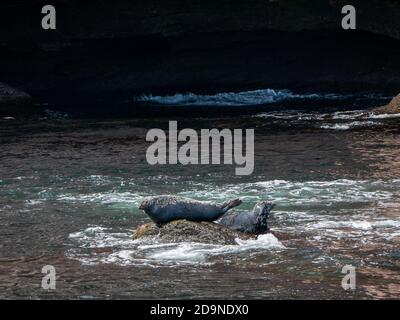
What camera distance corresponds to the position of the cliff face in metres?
35.0

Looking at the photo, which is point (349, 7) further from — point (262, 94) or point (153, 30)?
point (153, 30)

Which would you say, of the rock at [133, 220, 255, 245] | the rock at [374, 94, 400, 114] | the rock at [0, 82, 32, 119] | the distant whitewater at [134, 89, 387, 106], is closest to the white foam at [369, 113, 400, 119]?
the rock at [374, 94, 400, 114]

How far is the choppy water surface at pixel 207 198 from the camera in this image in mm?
12250

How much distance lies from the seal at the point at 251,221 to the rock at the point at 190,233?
0.60 feet

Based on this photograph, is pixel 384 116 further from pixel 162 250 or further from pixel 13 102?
pixel 162 250

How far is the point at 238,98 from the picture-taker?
3538cm

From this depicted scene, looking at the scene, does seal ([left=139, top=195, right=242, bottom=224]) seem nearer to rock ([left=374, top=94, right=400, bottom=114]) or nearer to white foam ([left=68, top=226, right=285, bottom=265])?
white foam ([left=68, top=226, right=285, bottom=265])

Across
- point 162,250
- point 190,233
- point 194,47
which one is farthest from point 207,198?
point 194,47

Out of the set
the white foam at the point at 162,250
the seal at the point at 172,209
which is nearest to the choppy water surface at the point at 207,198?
the white foam at the point at 162,250

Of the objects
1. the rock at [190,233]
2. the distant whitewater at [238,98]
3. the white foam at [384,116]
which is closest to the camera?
the rock at [190,233]

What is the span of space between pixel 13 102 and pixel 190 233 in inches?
793

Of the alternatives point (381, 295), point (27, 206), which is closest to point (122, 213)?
point (27, 206)

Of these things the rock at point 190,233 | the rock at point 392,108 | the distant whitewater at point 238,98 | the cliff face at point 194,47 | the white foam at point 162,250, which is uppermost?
the cliff face at point 194,47

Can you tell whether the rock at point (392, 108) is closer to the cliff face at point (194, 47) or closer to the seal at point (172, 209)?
the cliff face at point (194, 47)
